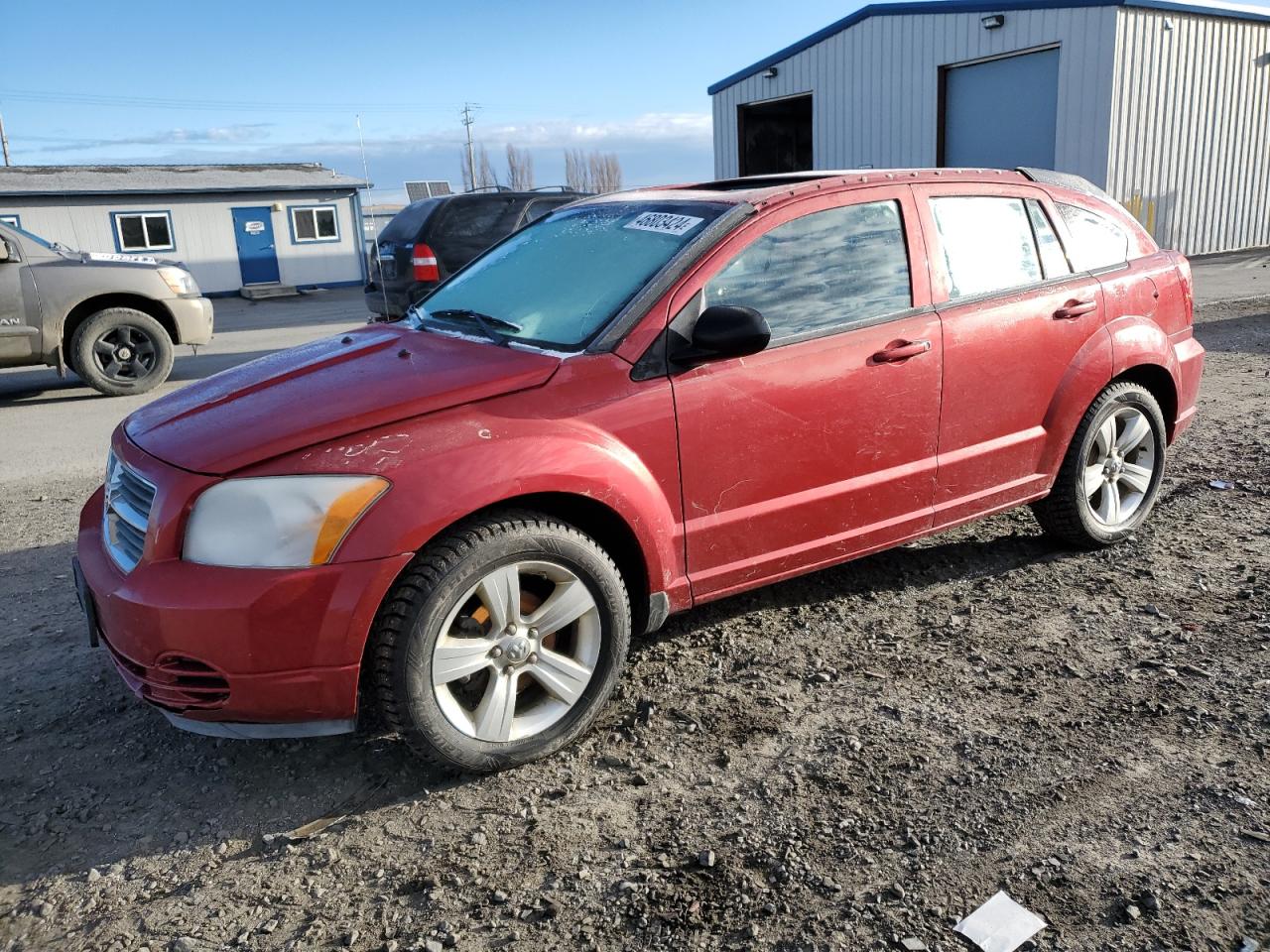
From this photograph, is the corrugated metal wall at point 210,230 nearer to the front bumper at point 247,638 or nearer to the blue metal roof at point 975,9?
the blue metal roof at point 975,9

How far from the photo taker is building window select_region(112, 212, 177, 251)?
87.1 ft

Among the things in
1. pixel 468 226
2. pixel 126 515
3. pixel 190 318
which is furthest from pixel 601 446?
pixel 468 226

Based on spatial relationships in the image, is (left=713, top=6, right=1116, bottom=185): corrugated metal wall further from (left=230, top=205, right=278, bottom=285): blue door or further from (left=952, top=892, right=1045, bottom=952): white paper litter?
(left=952, top=892, right=1045, bottom=952): white paper litter

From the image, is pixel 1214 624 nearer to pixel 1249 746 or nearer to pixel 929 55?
pixel 1249 746

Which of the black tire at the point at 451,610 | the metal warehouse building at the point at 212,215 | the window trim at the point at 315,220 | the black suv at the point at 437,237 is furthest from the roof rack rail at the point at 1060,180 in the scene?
the window trim at the point at 315,220

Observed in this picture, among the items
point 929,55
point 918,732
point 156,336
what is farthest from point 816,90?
point 918,732

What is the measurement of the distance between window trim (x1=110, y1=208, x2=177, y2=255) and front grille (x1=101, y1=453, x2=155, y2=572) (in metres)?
26.4

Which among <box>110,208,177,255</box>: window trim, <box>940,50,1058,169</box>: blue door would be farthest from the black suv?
<box>110,208,177,255</box>: window trim

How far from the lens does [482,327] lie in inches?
147

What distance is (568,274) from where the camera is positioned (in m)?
3.78

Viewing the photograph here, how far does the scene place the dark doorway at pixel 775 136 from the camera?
82.2 ft

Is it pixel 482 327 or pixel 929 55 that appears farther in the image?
pixel 929 55

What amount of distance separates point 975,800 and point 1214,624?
1636mm

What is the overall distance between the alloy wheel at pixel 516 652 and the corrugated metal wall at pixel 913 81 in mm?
18414
